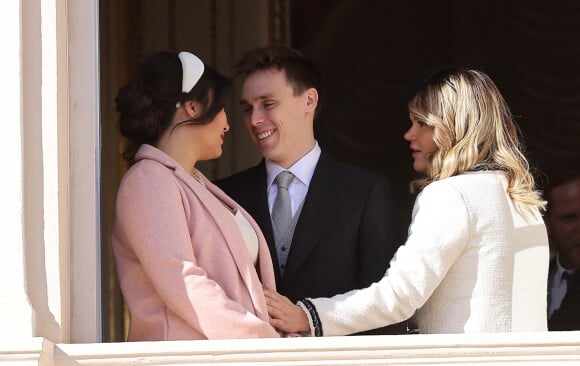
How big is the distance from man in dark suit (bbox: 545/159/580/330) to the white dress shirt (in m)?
1.44

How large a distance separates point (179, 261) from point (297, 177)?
859 millimetres

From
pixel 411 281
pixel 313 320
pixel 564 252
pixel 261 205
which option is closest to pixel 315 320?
pixel 313 320

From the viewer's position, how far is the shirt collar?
191 inches

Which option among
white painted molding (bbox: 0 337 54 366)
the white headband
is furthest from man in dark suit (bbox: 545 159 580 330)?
white painted molding (bbox: 0 337 54 366)

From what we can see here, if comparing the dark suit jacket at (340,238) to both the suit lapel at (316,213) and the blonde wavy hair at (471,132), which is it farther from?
the blonde wavy hair at (471,132)

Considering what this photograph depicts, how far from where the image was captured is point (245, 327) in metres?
4.09

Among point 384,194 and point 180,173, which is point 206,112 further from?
point 384,194

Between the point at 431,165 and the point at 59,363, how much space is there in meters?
1.26

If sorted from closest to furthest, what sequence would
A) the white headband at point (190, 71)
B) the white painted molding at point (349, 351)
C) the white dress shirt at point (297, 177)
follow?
the white painted molding at point (349, 351) → the white headband at point (190, 71) → the white dress shirt at point (297, 177)

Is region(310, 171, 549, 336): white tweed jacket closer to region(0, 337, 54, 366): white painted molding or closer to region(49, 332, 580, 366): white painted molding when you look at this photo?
region(49, 332, 580, 366): white painted molding

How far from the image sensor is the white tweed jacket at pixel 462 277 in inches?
170

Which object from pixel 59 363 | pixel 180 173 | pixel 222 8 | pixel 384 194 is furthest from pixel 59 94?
pixel 222 8

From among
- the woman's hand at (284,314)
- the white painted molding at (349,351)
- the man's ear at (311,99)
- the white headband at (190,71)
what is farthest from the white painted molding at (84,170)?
the man's ear at (311,99)

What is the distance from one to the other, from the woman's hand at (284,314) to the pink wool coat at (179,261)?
0.10 metres
